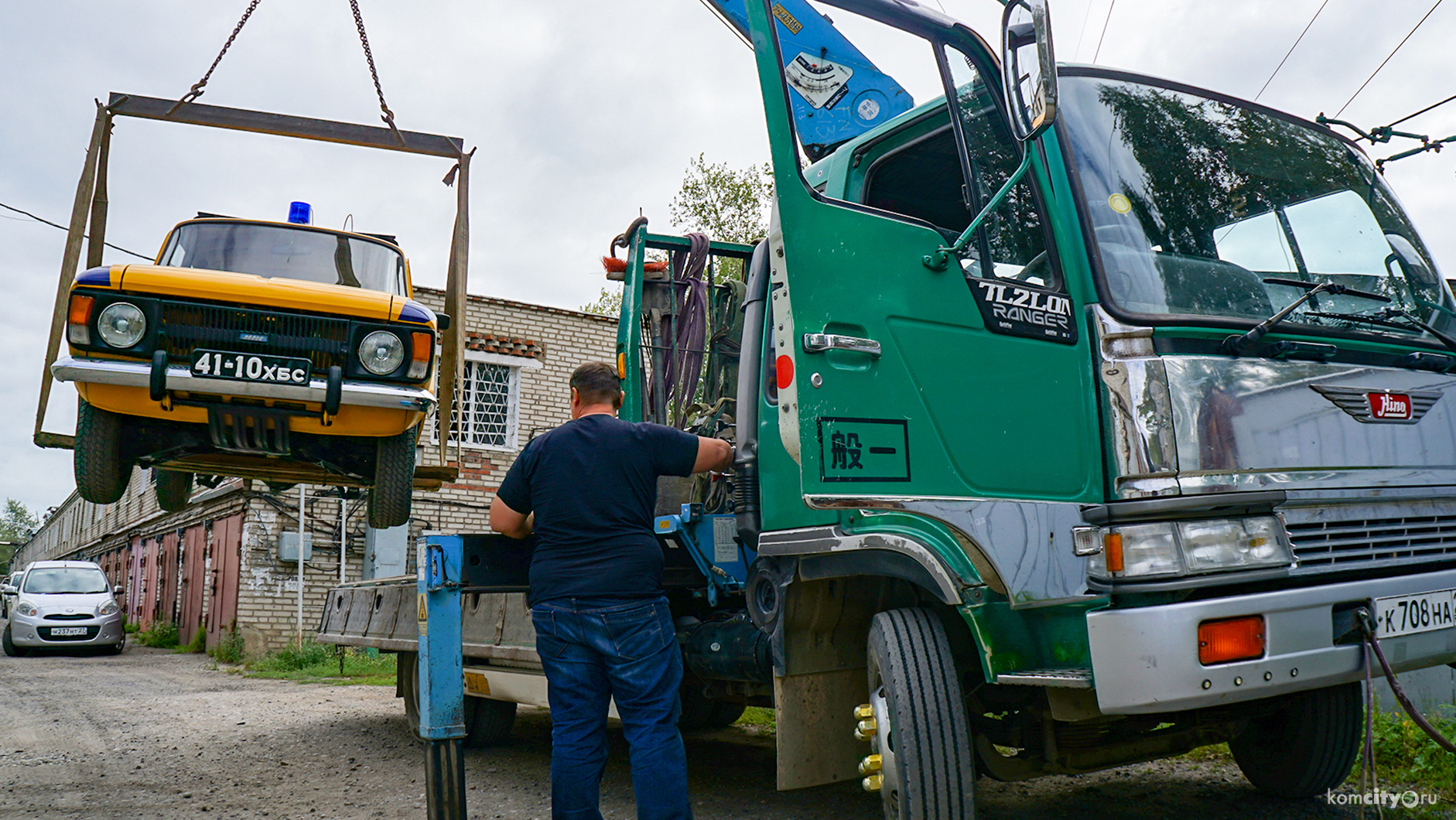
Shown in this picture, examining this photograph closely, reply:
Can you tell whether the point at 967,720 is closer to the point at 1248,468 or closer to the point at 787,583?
the point at 787,583

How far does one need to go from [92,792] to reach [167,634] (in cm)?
1712

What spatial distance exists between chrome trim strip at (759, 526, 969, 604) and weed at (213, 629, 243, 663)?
45.1 ft

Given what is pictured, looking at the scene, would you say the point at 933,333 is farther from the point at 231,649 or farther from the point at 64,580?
the point at 64,580

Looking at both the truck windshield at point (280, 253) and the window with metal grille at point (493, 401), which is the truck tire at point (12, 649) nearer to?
the window with metal grille at point (493, 401)

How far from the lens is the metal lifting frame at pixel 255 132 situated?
4.77 m

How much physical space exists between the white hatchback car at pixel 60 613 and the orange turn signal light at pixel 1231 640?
62.4 ft

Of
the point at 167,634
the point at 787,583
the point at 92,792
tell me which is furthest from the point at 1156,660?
the point at 167,634

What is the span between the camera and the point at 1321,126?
379 cm

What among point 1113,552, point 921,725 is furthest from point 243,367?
point 1113,552

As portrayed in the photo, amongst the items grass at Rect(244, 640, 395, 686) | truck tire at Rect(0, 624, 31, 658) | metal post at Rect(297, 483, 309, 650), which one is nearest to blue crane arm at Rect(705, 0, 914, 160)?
grass at Rect(244, 640, 395, 686)

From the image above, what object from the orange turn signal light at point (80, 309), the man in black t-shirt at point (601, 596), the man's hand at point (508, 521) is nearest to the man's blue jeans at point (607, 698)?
the man in black t-shirt at point (601, 596)

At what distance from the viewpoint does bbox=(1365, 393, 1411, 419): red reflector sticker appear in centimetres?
297

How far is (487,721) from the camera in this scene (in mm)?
6680
